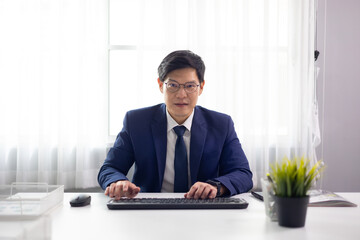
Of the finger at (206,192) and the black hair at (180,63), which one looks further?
the black hair at (180,63)

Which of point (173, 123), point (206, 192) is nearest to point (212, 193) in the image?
point (206, 192)

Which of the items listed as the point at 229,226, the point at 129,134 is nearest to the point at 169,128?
the point at 129,134

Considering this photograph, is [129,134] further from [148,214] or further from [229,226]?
[229,226]

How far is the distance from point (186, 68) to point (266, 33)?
1373 millimetres

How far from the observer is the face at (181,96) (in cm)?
187

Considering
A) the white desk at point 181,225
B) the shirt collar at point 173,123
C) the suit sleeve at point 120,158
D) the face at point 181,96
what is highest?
the face at point 181,96

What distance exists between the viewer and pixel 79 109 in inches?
116

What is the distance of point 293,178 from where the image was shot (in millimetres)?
1055

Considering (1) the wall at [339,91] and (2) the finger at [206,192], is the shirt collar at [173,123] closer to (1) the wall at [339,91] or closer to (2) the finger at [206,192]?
(2) the finger at [206,192]

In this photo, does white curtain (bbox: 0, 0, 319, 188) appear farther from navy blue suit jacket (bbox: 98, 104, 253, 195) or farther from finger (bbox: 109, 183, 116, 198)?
finger (bbox: 109, 183, 116, 198)

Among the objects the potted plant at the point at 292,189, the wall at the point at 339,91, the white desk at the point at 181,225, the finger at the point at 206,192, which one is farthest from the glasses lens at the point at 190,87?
the wall at the point at 339,91

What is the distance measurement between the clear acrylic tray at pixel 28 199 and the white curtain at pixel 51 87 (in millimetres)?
1593

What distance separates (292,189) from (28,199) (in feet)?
2.84

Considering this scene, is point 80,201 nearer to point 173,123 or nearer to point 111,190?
point 111,190
